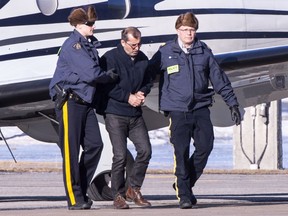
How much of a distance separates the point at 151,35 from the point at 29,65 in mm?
2123

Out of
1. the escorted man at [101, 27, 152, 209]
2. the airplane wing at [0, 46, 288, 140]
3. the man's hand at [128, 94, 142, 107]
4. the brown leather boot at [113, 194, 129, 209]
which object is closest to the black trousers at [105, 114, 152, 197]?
the escorted man at [101, 27, 152, 209]

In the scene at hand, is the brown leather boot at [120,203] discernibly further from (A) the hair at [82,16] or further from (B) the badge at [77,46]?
(A) the hair at [82,16]

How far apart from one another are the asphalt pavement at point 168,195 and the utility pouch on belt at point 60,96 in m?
1.11

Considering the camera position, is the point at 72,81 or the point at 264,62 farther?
the point at 264,62

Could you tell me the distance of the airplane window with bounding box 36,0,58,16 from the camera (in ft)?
53.1

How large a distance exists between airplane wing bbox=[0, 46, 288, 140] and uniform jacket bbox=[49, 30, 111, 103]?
2558 millimetres

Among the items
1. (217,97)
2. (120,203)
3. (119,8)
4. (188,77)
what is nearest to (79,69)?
(188,77)

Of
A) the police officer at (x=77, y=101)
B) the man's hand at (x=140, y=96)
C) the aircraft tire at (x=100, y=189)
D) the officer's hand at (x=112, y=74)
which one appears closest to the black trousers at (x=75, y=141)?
the police officer at (x=77, y=101)

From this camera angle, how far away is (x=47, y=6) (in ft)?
53.4

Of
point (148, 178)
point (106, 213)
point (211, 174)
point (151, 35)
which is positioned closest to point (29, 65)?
point (151, 35)

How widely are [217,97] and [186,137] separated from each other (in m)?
5.28

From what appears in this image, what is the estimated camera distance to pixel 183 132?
13781mm

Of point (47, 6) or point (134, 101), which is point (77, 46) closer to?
point (134, 101)

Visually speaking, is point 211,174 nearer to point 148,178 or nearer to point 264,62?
point 148,178
